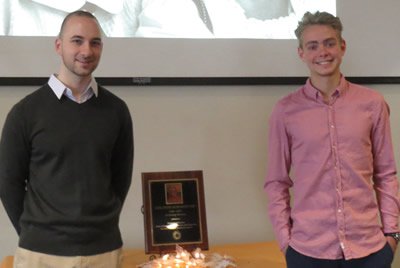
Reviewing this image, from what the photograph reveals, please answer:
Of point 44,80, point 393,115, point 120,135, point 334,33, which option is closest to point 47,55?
point 44,80

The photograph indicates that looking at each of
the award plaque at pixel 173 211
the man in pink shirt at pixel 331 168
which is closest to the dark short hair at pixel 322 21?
the man in pink shirt at pixel 331 168

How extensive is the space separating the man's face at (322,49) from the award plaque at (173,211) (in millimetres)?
641

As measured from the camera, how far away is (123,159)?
156 centimetres

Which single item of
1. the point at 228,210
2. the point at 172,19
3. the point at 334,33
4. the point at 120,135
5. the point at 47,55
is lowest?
the point at 228,210

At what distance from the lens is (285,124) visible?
5.15ft

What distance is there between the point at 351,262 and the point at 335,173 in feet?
0.87

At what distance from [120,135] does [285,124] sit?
529 mm

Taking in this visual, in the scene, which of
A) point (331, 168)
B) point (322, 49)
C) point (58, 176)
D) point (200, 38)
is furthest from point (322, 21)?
point (58, 176)

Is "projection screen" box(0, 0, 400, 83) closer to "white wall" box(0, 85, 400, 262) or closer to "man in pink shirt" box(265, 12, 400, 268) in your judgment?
"white wall" box(0, 85, 400, 262)

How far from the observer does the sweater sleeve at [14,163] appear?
1.35 metres

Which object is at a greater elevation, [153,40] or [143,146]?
[153,40]

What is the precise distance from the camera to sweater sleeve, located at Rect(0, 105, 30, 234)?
135cm

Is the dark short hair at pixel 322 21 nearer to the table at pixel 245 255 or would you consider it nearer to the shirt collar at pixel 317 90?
the shirt collar at pixel 317 90

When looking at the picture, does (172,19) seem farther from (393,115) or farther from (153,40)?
(393,115)
